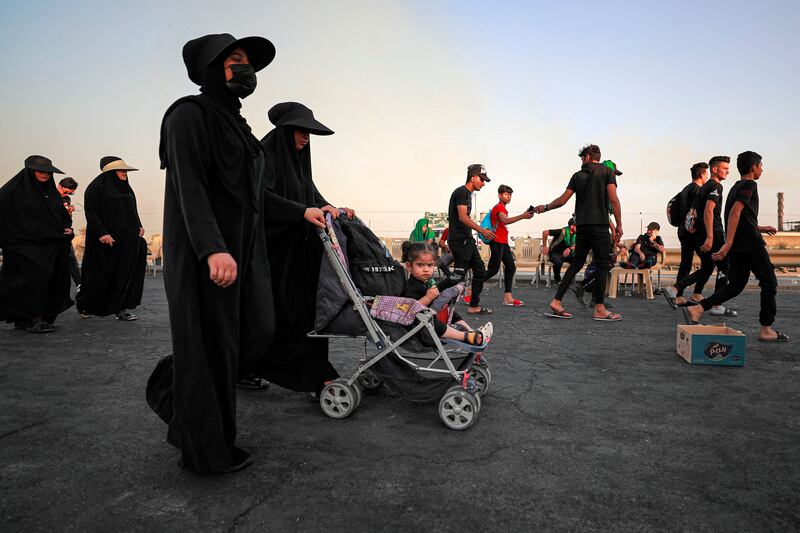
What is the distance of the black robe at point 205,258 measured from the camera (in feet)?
7.61

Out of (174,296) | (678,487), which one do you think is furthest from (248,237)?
(678,487)

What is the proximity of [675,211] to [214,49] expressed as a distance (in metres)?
7.85

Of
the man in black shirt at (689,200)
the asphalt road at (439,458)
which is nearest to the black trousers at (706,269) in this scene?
the man in black shirt at (689,200)

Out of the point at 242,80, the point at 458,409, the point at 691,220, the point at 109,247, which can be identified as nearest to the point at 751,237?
the point at 691,220

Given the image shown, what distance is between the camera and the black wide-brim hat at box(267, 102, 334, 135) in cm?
324

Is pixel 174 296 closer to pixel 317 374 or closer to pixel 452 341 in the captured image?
pixel 317 374

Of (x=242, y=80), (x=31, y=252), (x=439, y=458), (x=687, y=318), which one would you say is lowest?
(x=439, y=458)

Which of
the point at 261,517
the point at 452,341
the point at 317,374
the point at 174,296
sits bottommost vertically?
the point at 261,517

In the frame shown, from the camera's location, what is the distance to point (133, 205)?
7605mm

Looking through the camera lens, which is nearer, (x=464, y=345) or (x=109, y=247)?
(x=464, y=345)

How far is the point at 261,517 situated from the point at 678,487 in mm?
1720

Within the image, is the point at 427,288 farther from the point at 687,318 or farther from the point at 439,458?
the point at 687,318

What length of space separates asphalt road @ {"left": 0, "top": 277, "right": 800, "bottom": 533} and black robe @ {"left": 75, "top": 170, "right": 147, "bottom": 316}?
2727 millimetres

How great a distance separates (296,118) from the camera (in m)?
3.30
